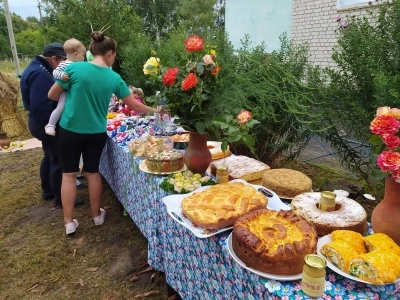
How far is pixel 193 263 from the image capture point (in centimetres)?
173

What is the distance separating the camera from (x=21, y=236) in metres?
3.24

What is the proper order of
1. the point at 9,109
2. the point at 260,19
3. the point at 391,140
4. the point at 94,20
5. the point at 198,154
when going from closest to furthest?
the point at 391,140 → the point at 198,154 → the point at 94,20 → the point at 9,109 → the point at 260,19

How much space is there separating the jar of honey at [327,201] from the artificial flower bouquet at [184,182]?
67cm

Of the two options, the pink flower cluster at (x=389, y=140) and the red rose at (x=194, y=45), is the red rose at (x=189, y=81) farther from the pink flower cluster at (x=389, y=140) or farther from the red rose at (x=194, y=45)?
the pink flower cluster at (x=389, y=140)

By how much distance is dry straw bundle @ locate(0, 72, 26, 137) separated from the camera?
7.05 meters

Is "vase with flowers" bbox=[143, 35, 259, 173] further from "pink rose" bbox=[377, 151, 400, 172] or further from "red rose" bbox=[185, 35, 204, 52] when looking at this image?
"pink rose" bbox=[377, 151, 400, 172]

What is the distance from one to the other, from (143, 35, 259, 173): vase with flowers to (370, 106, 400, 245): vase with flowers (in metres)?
0.64

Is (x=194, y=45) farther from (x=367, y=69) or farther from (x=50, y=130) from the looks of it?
(x=50, y=130)

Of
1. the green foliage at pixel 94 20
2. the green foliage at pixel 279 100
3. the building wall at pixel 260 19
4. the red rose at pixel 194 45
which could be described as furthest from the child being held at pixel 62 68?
the building wall at pixel 260 19

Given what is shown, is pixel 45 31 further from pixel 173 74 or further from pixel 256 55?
pixel 173 74

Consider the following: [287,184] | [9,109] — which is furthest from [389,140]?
[9,109]

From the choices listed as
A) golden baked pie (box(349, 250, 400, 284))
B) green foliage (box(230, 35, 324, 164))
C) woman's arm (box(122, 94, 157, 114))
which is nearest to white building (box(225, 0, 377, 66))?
green foliage (box(230, 35, 324, 164))

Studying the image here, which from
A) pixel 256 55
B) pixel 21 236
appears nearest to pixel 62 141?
pixel 21 236

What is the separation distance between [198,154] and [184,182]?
8.9 inches
